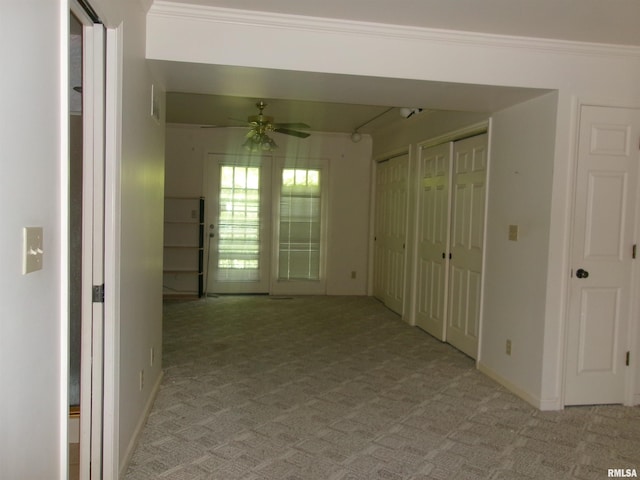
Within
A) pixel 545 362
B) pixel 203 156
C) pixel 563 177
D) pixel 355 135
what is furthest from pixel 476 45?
pixel 203 156

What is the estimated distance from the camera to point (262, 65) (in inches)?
113

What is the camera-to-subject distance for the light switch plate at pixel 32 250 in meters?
1.19

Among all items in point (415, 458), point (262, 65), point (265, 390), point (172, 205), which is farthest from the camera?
point (172, 205)

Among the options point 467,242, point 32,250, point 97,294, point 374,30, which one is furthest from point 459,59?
point 32,250

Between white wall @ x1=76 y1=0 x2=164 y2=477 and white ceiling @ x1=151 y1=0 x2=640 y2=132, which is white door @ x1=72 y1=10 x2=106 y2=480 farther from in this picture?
white ceiling @ x1=151 y1=0 x2=640 y2=132

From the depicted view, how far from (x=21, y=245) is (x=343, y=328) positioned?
4.68 metres

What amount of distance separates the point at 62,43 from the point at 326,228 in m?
6.38

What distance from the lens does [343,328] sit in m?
5.62

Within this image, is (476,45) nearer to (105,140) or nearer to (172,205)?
(105,140)

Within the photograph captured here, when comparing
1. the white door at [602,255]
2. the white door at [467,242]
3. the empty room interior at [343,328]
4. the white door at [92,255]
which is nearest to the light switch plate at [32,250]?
the empty room interior at [343,328]

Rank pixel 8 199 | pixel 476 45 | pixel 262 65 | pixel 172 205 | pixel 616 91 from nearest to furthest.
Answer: pixel 8 199, pixel 262 65, pixel 476 45, pixel 616 91, pixel 172 205

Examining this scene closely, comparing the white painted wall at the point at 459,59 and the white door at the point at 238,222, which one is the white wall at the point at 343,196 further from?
the white painted wall at the point at 459,59

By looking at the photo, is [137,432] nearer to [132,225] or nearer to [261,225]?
[132,225]

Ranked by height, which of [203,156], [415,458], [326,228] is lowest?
[415,458]
